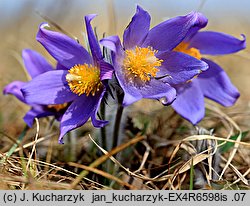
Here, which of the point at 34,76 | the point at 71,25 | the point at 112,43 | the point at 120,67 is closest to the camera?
the point at 112,43

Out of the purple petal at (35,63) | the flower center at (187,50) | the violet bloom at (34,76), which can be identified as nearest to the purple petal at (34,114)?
the violet bloom at (34,76)

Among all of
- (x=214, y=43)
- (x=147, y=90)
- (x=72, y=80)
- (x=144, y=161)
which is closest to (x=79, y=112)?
(x=72, y=80)

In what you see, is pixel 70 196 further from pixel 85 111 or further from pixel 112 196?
pixel 85 111

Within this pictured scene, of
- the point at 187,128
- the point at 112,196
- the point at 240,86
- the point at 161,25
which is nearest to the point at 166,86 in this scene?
the point at 161,25

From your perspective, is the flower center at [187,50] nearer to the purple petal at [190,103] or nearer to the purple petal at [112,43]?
the purple petal at [190,103]

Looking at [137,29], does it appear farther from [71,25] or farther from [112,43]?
[71,25]

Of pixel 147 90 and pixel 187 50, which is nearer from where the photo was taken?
pixel 147 90
